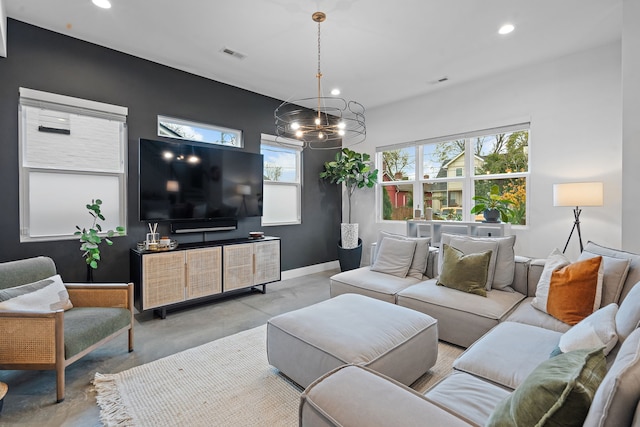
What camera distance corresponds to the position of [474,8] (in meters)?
2.76

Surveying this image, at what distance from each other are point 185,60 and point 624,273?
4592mm

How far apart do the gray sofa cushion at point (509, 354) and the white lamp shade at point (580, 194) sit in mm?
2042

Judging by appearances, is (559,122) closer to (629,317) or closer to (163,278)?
(629,317)

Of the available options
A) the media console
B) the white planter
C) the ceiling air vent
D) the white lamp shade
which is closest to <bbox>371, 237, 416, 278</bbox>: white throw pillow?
the media console

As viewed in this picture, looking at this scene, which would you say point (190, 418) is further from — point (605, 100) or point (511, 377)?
point (605, 100)

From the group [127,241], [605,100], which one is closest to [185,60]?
[127,241]

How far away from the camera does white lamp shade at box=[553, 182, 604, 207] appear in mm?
3170

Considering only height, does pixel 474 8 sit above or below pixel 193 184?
above

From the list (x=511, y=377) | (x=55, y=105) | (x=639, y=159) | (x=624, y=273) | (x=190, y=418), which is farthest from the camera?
(x=55, y=105)

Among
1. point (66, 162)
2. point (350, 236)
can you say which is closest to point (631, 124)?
point (350, 236)

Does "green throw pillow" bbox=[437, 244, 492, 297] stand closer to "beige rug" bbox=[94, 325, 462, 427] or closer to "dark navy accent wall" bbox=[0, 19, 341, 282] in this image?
"beige rug" bbox=[94, 325, 462, 427]

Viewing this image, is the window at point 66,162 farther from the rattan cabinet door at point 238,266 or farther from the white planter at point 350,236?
the white planter at point 350,236

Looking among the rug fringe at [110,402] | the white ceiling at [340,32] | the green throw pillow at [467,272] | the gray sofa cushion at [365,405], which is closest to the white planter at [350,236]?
the white ceiling at [340,32]

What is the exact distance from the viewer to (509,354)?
1.63 meters
